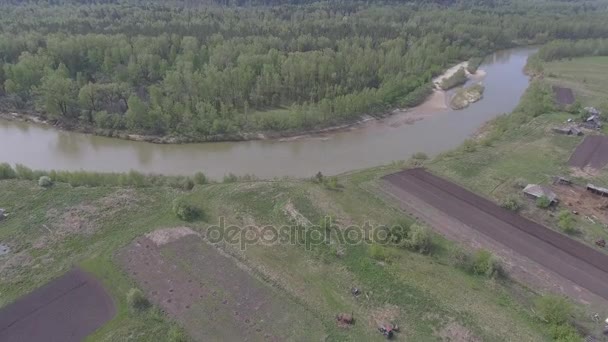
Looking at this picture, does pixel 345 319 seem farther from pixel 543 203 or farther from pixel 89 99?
pixel 89 99

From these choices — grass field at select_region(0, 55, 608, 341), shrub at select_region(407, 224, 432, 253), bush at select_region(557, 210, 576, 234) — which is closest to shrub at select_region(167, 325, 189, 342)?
grass field at select_region(0, 55, 608, 341)

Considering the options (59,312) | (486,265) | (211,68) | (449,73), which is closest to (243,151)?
(211,68)

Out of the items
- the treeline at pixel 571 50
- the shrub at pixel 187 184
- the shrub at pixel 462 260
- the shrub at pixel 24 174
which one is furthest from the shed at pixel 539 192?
the treeline at pixel 571 50

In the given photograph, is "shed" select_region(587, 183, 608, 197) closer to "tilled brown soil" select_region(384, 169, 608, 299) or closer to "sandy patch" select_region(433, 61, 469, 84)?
"tilled brown soil" select_region(384, 169, 608, 299)

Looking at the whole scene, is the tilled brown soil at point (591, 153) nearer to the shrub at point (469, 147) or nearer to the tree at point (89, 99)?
the shrub at point (469, 147)

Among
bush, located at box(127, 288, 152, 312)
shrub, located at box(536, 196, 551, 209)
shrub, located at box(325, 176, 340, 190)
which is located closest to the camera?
bush, located at box(127, 288, 152, 312)

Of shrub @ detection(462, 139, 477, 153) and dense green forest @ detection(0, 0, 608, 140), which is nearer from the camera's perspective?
shrub @ detection(462, 139, 477, 153)

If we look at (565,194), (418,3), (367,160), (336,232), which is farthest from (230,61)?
(418,3)
